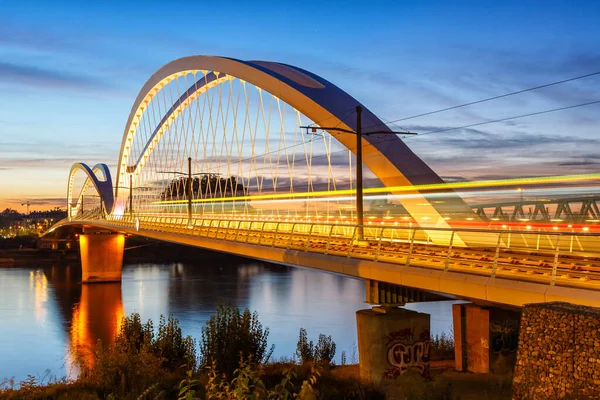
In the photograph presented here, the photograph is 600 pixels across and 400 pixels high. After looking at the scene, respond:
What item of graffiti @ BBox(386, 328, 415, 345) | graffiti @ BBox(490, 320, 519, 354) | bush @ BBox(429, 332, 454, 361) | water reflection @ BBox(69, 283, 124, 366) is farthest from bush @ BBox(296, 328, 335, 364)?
water reflection @ BBox(69, 283, 124, 366)

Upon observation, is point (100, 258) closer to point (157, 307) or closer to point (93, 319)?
point (157, 307)

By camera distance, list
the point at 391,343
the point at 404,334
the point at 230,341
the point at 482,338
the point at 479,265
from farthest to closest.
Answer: the point at 230,341, the point at 482,338, the point at 404,334, the point at 391,343, the point at 479,265

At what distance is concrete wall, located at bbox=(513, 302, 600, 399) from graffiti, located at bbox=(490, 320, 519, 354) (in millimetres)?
10808

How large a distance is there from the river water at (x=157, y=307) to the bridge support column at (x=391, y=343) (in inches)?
418

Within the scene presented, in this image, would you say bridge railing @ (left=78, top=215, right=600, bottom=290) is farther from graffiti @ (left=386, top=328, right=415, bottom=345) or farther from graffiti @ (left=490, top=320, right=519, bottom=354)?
graffiti @ (left=490, top=320, right=519, bottom=354)

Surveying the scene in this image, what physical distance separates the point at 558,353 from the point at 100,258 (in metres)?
62.7

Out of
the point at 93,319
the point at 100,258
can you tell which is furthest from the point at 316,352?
the point at 100,258

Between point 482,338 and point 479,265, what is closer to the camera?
point 479,265

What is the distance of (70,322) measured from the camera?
4134 centimetres

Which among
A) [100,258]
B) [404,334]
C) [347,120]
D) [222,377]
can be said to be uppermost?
[347,120]

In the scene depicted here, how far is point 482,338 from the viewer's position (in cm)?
1856

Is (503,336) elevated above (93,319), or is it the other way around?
(503,336)

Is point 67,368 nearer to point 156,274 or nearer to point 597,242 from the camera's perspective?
point 597,242

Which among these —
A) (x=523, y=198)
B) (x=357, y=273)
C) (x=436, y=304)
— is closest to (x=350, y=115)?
(x=523, y=198)
